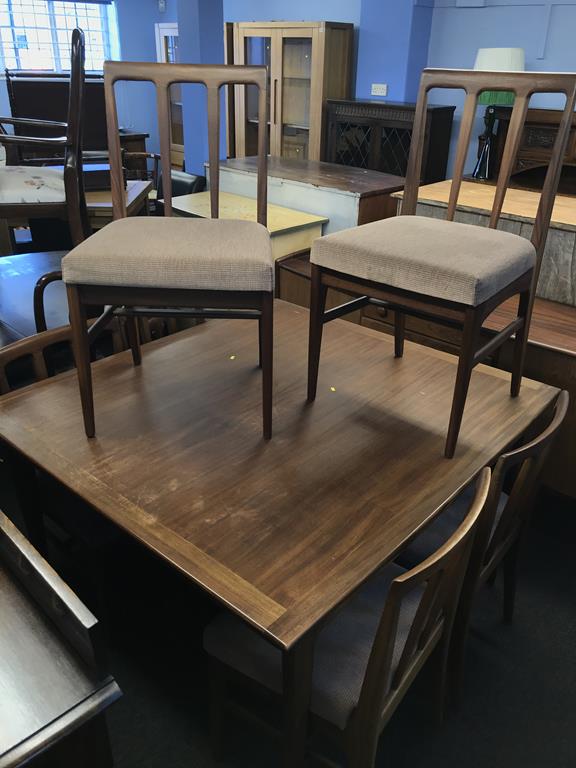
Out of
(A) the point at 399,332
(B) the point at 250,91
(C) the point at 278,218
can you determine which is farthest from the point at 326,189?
(B) the point at 250,91

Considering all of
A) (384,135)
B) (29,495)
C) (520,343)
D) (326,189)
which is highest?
(384,135)

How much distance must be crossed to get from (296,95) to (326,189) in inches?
107

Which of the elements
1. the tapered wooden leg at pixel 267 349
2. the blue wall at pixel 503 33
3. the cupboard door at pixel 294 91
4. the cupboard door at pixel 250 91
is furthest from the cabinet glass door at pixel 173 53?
the tapered wooden leg at pixel 267 349

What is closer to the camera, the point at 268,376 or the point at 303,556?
the point at 303,556

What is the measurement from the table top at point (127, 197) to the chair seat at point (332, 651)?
1481mm

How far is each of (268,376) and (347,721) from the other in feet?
2.24

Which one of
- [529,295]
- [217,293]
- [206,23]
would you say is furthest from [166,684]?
[206,23]

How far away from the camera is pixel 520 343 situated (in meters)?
1.58

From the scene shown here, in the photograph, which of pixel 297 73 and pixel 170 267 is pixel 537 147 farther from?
pixel 170 267

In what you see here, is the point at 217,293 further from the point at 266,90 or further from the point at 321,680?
the point at 321,680

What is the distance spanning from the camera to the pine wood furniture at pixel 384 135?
14.4ft

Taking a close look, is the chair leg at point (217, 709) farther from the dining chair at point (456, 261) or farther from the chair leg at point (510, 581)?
the chair leg at point (510, 581)

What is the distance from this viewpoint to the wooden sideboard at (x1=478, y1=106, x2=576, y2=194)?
12.1ft

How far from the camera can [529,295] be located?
1528 mm
